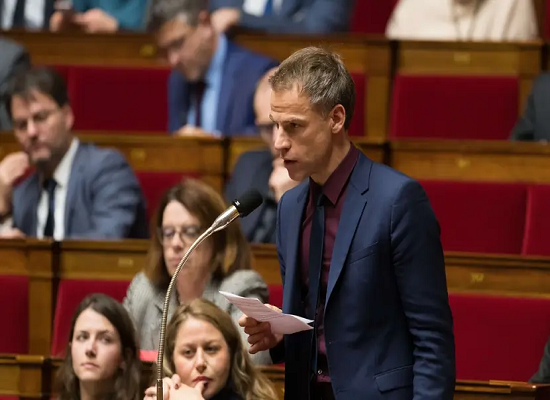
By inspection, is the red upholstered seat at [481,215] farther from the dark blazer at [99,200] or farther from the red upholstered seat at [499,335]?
the dark blazer at [99,200]

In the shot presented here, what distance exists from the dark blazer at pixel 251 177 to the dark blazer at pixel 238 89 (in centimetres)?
18

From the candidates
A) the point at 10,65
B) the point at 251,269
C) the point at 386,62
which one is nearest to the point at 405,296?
the point at 251,269

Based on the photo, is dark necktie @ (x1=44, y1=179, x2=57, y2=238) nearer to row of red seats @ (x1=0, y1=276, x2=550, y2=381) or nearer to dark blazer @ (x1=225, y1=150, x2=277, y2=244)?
dark blazer @ (x1=225, y1=150, x2=277, y2=244)

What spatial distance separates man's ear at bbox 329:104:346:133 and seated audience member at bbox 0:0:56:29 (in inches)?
52.7

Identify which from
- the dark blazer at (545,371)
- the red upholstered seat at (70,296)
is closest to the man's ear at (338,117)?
the dark blazer at (545,371)

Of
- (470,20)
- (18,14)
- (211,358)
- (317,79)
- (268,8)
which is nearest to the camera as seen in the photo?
(317,79)

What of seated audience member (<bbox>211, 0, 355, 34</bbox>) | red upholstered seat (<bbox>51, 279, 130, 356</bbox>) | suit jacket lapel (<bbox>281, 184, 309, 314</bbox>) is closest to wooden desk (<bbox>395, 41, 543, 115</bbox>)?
seated audience member (<bbox>211, 0, 355, 34</bbox>)

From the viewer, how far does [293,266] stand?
0.69 m

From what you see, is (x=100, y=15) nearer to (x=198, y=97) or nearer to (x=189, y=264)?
(x=198, y=97)

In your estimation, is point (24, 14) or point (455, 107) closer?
point (455, 107)

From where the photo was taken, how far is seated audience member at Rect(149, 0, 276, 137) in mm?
1564

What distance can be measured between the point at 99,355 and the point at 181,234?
0.62 ft

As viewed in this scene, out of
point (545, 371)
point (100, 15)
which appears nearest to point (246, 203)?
point (545, 371)

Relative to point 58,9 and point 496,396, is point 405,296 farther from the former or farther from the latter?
point 58,9
